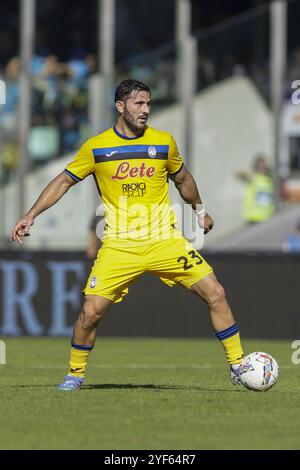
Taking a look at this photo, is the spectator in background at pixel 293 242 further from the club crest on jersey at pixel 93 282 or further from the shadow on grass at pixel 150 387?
the club crest on jersey at pixel 93 282

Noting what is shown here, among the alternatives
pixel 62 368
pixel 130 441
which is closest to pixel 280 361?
pixel 62 368

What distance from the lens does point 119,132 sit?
10.8 meters

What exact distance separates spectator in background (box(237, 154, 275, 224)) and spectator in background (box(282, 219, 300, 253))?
1.59 ft

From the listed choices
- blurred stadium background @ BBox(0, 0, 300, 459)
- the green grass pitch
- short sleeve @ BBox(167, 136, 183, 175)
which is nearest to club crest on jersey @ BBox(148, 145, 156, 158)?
short sleeve @ BBox(167, 136, 183, 175)

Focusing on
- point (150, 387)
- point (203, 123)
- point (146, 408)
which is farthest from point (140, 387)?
point (203, 123)

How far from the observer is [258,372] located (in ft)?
34.8

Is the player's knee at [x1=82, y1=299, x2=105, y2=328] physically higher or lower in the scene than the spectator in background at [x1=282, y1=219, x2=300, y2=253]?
higher

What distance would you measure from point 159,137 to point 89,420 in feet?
9.24

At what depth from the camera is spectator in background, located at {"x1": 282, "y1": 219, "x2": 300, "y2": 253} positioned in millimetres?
21391

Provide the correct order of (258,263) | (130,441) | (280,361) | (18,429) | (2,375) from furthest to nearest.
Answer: (258,263) → (280,361) → (2,375) → (18,429) → (130,441)

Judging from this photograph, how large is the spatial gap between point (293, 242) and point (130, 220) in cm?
1105

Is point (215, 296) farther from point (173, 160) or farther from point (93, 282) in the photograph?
point (173, 160)

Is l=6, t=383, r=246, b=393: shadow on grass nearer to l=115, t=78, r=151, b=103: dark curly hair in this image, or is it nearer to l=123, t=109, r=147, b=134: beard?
l=123, t=109, r=147, b=134: beard
